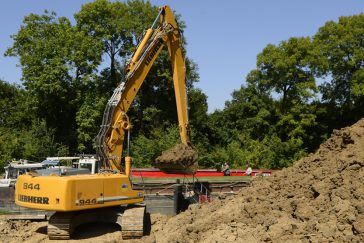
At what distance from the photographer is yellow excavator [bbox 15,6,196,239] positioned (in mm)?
12711

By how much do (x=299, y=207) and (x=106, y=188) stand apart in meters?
5.27

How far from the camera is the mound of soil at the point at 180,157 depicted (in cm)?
1669

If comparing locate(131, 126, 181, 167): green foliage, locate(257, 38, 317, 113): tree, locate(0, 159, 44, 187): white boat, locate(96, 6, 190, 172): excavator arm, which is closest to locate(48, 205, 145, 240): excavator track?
locate(96, 6, 190, 172): excavator arm

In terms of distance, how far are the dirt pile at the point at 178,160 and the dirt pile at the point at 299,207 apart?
306 centimetres

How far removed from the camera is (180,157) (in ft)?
54.7

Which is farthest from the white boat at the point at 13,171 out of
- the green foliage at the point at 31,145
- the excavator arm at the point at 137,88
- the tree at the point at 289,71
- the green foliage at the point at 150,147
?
the tree at the point at 289,71

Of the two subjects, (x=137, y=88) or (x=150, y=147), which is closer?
(x=137, y=88)

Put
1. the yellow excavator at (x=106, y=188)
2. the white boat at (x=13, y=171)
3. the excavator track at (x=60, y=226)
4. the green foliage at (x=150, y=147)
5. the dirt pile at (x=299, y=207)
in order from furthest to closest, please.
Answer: the green foliage at (x=150, y=147) < the white boat at (x=13, y=171) < the excavator track at (x=60, y=226) < the yellow excavator at (x=106, y=188) < the dirt pile at (x=299, y=207)

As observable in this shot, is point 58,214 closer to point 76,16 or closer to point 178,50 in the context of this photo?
point 178,50

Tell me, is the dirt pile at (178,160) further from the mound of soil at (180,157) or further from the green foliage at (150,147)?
the green foliage at (150,147)

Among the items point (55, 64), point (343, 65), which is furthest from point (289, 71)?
point (55, 64)

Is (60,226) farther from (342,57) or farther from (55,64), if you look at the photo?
(342,57)

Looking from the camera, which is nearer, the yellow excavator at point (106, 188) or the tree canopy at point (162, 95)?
the yellow excavator at point (106, 188)

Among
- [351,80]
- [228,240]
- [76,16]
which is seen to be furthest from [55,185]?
[351,80]
